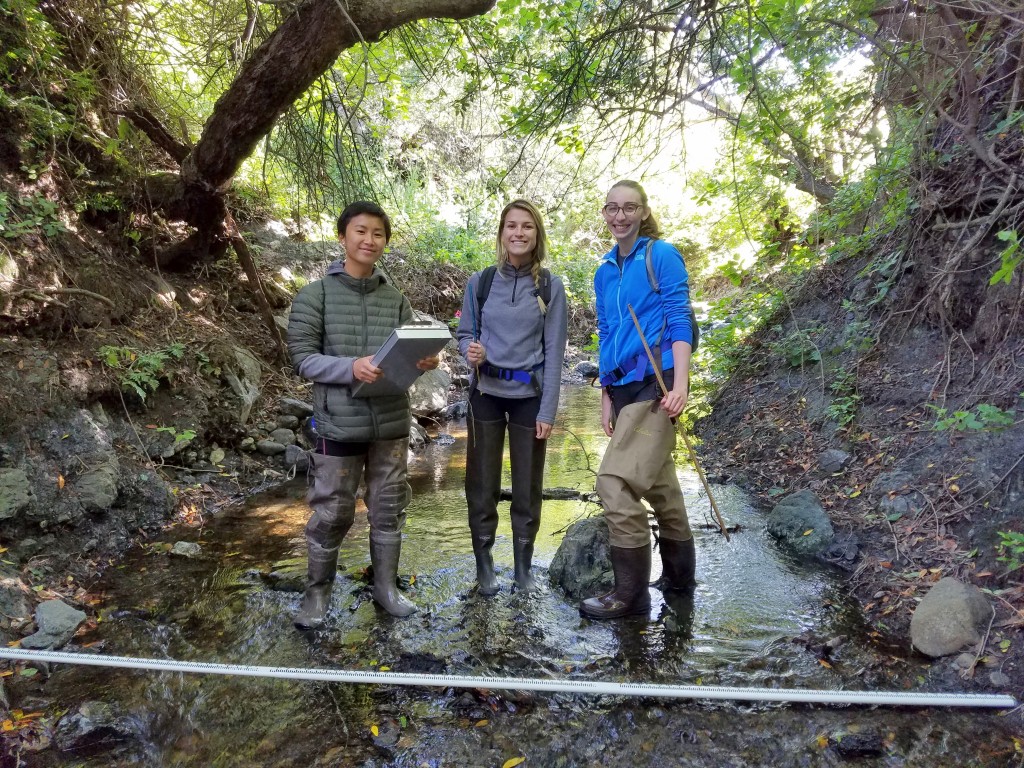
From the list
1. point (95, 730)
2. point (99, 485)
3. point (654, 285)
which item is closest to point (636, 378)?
point (654, 285)

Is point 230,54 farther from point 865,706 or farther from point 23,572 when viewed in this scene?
point 865,706

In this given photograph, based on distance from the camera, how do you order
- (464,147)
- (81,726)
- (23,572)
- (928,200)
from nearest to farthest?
(81,726)
(23,572)
(928,200)
(464,147)

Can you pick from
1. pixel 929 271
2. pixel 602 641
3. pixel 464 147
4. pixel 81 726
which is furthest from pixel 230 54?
pixel 464 147

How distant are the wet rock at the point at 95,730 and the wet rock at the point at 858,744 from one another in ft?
9.41

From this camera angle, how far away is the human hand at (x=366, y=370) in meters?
2.93

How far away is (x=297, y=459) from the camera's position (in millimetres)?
5984

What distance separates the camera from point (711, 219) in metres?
9.62

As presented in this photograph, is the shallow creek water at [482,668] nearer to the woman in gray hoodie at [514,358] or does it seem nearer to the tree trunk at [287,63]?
the woman in gray hoodie at [514,358]

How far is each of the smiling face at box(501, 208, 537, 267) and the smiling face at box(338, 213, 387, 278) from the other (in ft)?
2.24

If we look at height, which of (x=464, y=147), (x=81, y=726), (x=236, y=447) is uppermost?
(x=464, y=147)

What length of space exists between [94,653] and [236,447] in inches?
119

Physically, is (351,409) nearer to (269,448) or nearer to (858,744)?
(858,744)

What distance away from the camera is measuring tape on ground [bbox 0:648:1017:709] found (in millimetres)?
2420

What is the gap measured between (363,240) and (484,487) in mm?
1595
